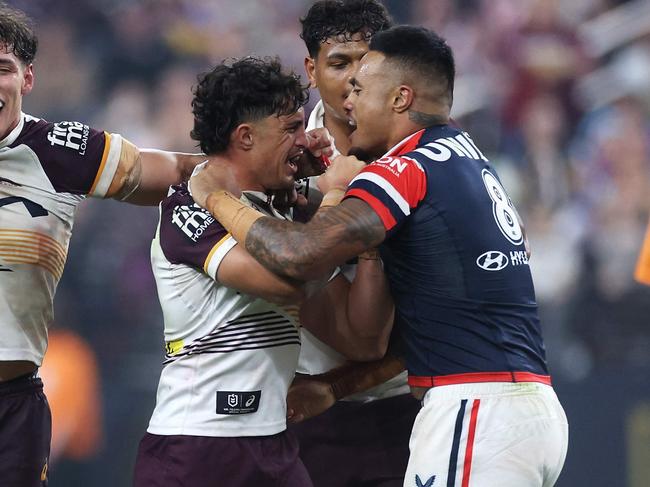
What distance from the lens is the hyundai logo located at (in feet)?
10.8

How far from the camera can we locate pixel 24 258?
3.79 m

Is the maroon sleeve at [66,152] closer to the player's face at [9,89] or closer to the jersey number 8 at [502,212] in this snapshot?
the player's face at [9,89]

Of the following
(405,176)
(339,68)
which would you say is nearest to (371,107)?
(405,176)

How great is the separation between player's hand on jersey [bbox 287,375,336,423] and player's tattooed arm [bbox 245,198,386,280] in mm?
825

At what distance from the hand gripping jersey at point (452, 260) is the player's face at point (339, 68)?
952 millimetres

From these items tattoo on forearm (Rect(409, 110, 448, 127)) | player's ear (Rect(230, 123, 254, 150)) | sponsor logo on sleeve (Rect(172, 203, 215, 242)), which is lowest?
sponsor logo on sleeve (Rect(172, 203, 215, 242))

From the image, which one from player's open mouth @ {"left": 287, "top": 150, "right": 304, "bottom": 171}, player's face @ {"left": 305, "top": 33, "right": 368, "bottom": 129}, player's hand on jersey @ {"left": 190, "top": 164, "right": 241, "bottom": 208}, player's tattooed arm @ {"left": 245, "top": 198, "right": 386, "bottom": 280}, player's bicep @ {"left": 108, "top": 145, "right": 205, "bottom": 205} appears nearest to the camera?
player's tattooed arm @ {"left": 245, "top": 198, "right": 386, "bottom": 280}

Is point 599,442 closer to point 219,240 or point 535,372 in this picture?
point 535,372

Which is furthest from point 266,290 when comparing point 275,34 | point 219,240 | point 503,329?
point 275,34

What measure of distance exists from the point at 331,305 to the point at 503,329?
69cm

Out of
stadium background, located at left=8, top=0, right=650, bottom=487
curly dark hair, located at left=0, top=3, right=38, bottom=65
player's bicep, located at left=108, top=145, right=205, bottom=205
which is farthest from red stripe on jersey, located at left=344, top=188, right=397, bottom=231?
stadium background, located at left=8, top=0, right=650, bottom=487

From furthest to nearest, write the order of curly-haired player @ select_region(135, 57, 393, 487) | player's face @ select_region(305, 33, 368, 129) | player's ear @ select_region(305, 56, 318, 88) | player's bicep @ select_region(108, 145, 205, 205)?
player's ear @ select_region(305, 56, 318, 88) < player's face @ select_region(305, 33, 368, 129) < player's bicep @ select_region(108, 145, 205, 205) < curly-haired player @ select_region(135, 57, 393, 487)

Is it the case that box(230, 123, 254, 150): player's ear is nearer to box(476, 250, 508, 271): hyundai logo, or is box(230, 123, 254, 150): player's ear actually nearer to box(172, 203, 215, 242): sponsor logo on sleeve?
box(172, 203, 215, 242): sponsor logo on sleeve

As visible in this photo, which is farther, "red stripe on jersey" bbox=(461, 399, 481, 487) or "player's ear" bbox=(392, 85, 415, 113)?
"player's ear" bbox=(392, 85, 415, 113)
